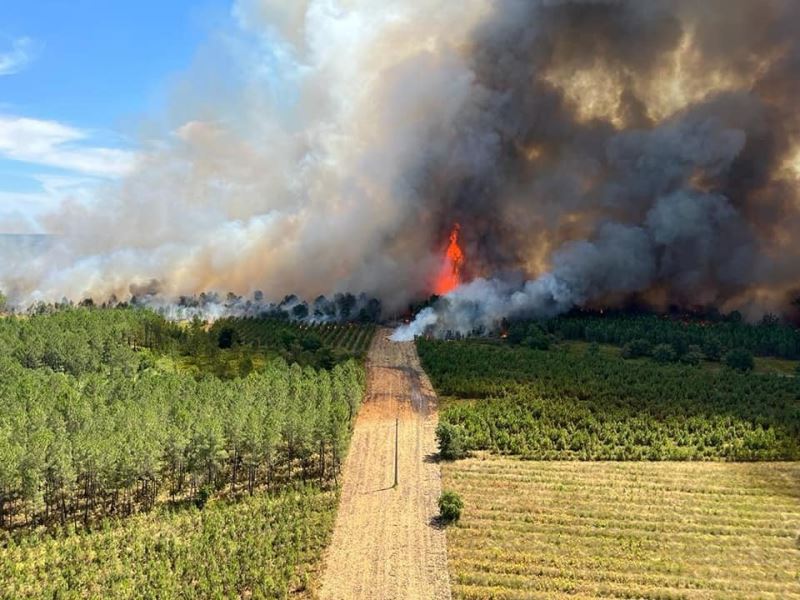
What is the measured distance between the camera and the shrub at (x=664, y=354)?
410ft

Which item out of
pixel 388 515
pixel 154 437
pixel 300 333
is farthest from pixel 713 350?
pixel 154 437

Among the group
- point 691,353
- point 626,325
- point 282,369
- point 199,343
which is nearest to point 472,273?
point 626,325

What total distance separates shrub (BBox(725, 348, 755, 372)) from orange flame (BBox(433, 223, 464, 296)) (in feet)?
240

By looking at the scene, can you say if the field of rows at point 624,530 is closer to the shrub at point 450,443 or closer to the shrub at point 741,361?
the shrub at point 450,443

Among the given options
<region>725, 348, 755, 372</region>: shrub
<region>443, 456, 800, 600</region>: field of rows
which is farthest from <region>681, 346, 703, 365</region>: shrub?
<region>443, 456, 800, 600</region>: field of rows

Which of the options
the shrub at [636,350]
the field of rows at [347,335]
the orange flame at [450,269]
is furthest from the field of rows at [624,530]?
the orange flame at [450,269]

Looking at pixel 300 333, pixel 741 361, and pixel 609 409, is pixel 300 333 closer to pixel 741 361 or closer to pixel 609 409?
pixel 609 409

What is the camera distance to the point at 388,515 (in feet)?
189

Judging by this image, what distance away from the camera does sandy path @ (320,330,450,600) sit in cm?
4712

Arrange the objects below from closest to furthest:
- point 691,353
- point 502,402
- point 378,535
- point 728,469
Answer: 1. point 378,535
2. point 728,469
3. point 502,402
4. point 691,353

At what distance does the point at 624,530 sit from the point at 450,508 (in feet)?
48.5

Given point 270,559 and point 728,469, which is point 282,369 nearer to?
point 270,559

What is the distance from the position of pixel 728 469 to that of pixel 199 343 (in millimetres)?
93976

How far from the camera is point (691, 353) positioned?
125812mm
